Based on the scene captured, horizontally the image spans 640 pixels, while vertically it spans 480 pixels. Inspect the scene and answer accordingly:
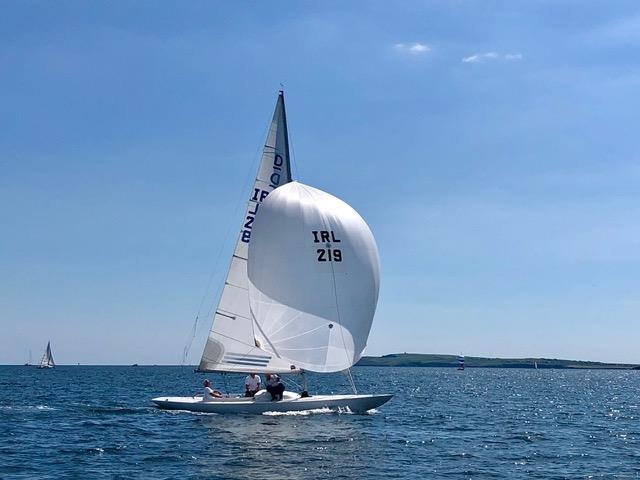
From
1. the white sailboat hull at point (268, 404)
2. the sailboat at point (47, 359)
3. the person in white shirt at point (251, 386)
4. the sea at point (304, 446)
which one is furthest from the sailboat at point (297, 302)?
the sailboat at point (47, 359)

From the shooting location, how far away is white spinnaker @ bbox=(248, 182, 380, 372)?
33969 millimetres

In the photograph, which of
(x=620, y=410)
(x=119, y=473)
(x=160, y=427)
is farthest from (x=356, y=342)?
(x=620, y=410)

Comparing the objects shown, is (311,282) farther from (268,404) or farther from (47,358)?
(47,358)

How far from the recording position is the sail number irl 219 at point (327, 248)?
34500 millimetres

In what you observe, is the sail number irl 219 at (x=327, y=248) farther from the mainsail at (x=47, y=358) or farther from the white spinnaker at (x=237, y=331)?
the mainsail at (x=47, y=358)

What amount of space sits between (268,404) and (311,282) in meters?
5.57

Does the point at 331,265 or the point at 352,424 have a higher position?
the point at 331,265

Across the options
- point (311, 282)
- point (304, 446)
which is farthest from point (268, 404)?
point (304, 446)

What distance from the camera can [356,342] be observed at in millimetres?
34625

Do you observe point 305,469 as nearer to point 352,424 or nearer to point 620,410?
point 352,424

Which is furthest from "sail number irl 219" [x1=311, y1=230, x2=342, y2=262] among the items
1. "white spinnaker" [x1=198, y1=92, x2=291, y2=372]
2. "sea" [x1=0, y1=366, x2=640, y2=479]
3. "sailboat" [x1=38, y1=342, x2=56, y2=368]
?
"sailboat" [x1=38, y1=342, x2=56, y2=368]

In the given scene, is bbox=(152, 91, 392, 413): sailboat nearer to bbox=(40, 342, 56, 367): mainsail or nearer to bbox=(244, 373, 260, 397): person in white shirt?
bbox=(244, 373, 260, 397): person in white shirt

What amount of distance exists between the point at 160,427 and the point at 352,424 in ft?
25.3

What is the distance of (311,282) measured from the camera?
34344 millimetres
